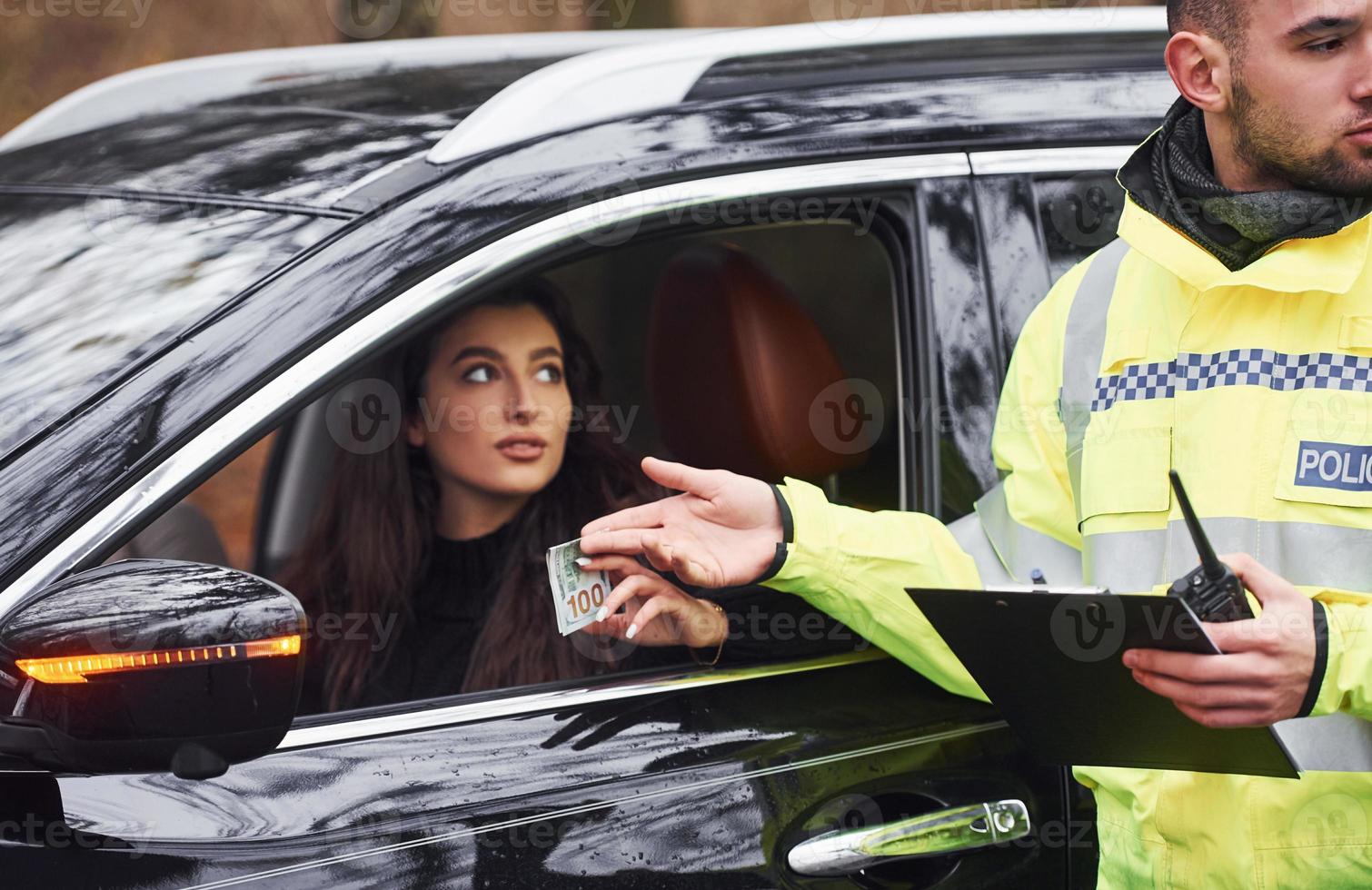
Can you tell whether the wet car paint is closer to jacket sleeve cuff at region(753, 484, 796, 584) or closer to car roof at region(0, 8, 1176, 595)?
car roof at region(0, 8, 1176, 595)

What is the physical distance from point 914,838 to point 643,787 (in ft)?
1.07

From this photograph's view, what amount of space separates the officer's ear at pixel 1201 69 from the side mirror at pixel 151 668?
3.90 feet

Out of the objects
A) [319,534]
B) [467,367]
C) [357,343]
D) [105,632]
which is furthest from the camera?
[319,534]

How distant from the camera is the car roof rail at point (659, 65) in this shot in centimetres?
198

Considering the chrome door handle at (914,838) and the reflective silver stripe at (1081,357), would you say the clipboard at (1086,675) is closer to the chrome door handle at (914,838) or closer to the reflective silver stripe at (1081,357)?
the chrome door handle at (914,838)

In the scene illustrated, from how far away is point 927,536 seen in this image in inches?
76.5

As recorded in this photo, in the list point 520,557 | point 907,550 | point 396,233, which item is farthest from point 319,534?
point 907,550

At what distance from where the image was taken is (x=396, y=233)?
71.3 inches

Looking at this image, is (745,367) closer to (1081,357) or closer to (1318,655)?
(1081,357)

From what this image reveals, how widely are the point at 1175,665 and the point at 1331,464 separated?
0.96ft

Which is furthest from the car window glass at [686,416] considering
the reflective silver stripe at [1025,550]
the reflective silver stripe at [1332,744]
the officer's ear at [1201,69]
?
the reflective silver stripe at [1332,744]

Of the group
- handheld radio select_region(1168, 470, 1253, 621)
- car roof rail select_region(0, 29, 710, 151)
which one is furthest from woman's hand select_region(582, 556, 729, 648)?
car roof rail select_region(0, 29, 710, 151)

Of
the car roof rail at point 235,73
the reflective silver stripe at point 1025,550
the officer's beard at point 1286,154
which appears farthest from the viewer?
the car roof rail at point 235,73

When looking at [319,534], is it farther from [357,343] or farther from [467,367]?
[357,343]
